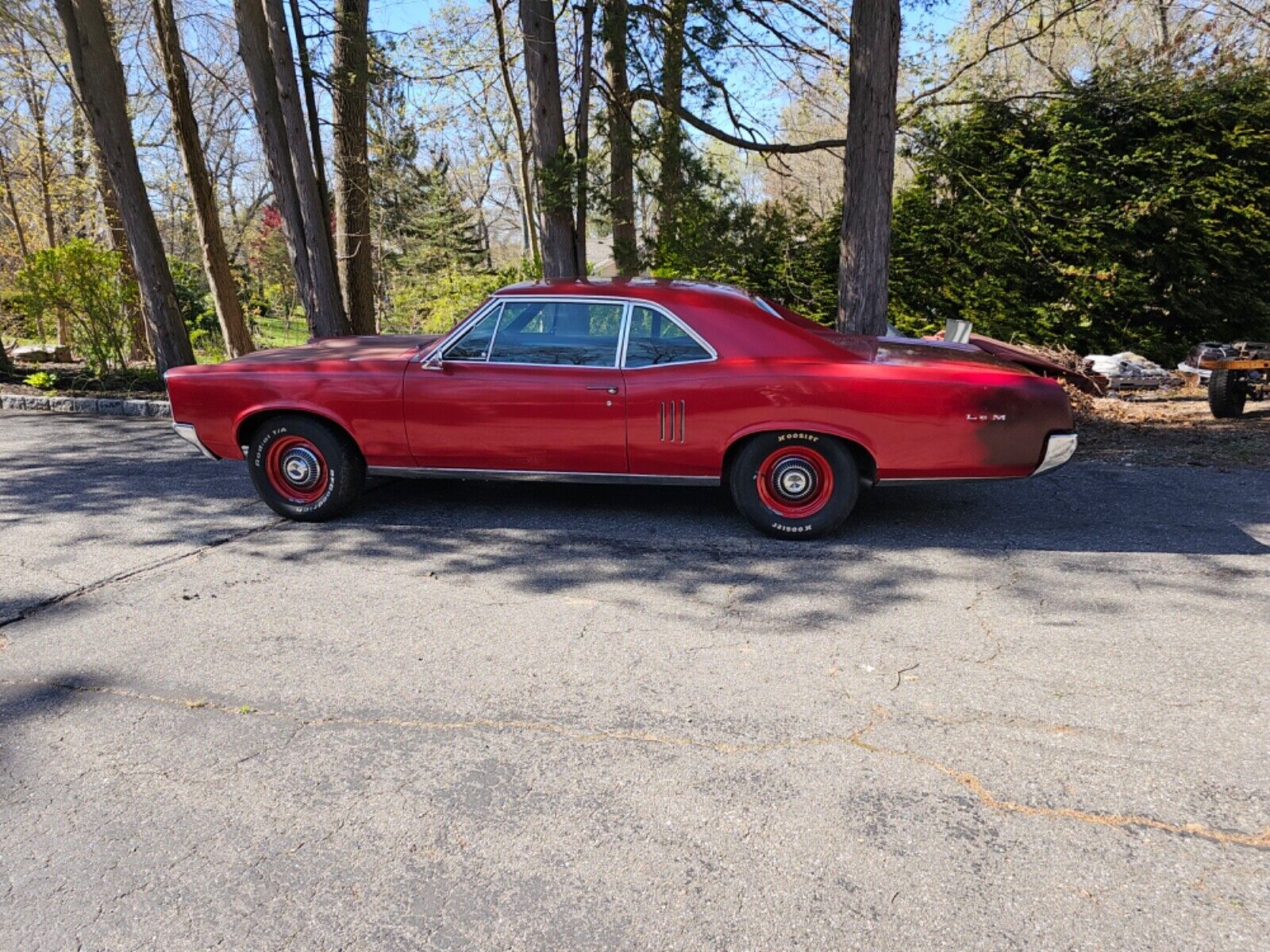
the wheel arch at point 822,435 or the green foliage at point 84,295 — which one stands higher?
the green foliage at point 84,295

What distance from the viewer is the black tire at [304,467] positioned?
519 centimetres

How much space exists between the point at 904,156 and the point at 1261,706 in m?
8.91

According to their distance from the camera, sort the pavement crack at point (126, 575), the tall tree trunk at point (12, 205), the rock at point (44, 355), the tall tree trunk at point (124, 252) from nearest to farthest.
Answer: the pavement crack at point (126, 575), the tall tree trunk at point (124, 252), the rock at point (44, 355), the tall tree trunk at point (12, 205)

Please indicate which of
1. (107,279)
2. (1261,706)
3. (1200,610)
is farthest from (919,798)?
(107,279)

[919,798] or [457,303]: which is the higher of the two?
[457,303]

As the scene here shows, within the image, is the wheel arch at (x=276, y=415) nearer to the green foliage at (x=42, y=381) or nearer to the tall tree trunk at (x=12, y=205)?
→ the green foliage at (x=42, y=381)

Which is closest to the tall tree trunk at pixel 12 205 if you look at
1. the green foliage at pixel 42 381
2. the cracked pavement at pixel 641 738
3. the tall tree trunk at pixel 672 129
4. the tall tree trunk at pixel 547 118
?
the green foliage at pixel 42 381

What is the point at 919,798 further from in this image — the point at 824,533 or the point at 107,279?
the point at 107,279

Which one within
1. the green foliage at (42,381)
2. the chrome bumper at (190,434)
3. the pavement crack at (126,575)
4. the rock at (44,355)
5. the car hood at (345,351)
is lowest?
the pavement crack at (126,575)

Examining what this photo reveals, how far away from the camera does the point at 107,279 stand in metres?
10.8

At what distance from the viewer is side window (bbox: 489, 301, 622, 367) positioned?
4891 millimetres

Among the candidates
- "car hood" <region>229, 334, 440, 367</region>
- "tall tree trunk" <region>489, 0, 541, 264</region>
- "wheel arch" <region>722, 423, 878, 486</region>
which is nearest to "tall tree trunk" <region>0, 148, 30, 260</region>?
"tall tree trunk" <region>489, 0, 541, 264</region>

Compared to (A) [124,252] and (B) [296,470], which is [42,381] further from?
(B) [296,470]

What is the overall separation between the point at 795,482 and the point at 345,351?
3125 mm
